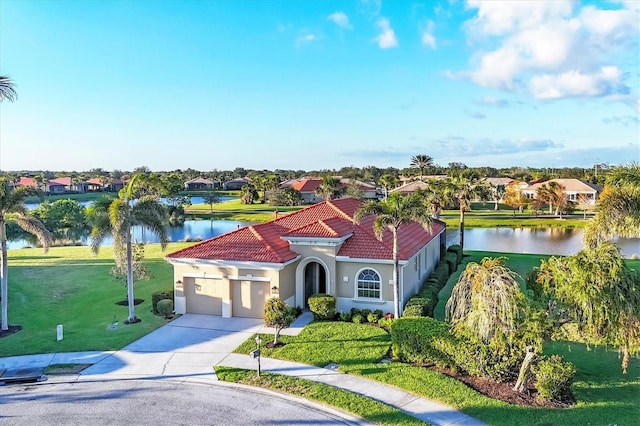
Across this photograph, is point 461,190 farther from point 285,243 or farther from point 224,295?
point 224,295

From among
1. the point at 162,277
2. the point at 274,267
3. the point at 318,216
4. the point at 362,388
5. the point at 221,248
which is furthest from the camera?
the point at 162,277

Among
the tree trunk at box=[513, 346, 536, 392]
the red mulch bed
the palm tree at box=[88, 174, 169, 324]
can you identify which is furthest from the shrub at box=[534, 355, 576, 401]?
the palm tree at box=[88, 174, 169, 324]

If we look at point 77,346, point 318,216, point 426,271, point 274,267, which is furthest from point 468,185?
point 77,346

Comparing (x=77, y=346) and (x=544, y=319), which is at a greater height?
(x=544, y=319)

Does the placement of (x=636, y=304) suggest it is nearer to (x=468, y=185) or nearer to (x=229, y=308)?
(x=229, y=308)

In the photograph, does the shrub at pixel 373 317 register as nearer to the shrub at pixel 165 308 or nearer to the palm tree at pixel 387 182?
the shrub at pixel 165 308

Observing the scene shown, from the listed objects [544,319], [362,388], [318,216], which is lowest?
[362,388]

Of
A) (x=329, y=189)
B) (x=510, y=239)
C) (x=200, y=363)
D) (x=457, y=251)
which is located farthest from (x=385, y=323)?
(x=329, y=189)
